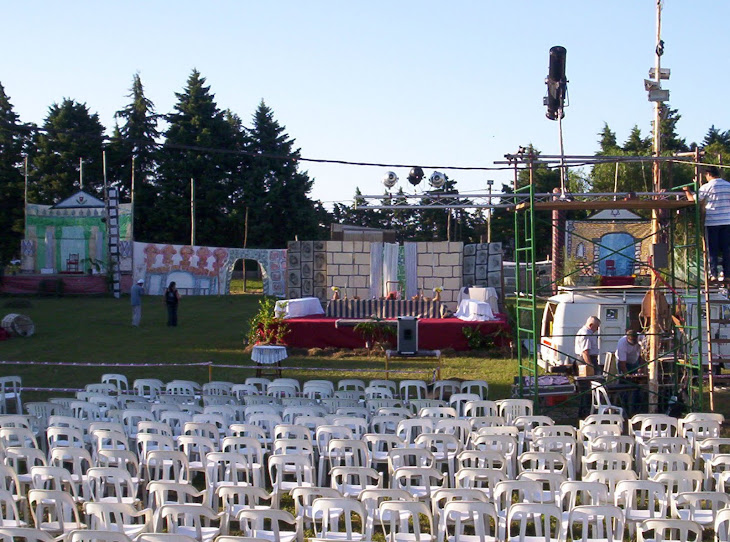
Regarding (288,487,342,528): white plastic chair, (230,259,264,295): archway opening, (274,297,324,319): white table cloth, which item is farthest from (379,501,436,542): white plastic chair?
(230,259,264,295): archway opening

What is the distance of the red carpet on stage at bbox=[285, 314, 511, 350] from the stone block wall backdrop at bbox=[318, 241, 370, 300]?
17.9 feet

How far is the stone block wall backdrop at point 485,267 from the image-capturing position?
26.3m

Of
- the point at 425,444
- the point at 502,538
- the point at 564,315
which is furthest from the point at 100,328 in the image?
the point at 502,538

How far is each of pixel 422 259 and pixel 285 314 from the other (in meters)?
6.24

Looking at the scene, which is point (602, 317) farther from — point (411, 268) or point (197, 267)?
point (197, 267)

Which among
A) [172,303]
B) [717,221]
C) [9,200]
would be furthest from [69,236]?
[717,221]

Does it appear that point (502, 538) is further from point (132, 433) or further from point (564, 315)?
point (564, 315)

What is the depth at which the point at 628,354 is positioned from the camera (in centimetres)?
1259

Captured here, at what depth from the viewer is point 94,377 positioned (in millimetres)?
16156

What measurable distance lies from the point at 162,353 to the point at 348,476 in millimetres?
13202

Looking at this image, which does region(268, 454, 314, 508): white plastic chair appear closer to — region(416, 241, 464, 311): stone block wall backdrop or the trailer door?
the trailer door

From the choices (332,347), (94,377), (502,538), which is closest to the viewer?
(502,538)

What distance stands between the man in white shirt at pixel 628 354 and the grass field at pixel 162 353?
2.33 meters

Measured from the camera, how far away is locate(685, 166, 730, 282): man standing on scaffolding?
37.0 feet
